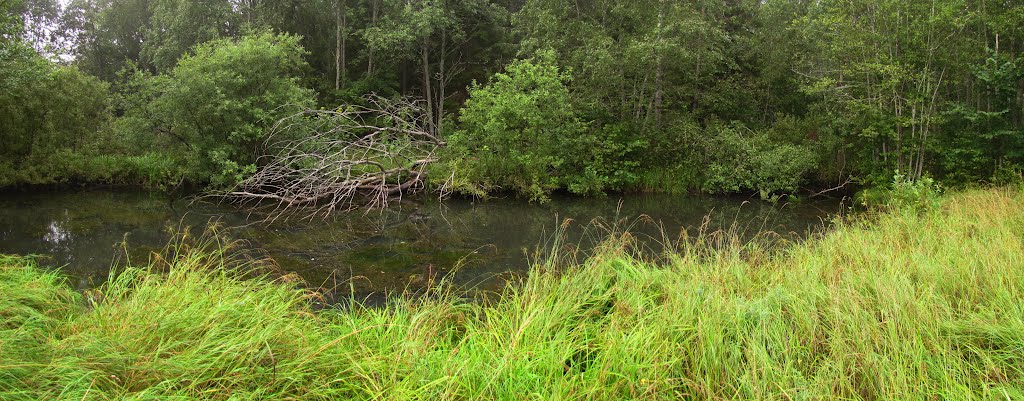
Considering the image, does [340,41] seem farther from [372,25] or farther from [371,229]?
[371,229]

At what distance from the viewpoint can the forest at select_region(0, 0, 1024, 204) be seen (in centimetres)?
1329

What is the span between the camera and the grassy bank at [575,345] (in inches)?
104

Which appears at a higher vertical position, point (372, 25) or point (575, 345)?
point (372, 25)

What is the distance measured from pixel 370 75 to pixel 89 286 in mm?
19479

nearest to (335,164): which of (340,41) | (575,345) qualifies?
(575,345)

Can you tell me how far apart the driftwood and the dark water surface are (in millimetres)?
837

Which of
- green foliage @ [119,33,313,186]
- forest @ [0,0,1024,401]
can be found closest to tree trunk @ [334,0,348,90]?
forest @ [0,0,1024,401]

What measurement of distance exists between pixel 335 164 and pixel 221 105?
410 cm

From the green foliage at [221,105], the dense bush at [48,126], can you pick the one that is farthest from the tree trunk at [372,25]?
the dense bush at [48,126]

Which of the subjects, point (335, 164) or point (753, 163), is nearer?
point (335, 164)

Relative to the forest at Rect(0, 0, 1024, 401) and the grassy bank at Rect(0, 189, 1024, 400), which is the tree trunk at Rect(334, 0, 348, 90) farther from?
the grassy bank at Rect(0, 189, 1024, 400)

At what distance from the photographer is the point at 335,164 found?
539 inches

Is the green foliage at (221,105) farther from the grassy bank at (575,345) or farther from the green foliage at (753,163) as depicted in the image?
the green foliage at (753,163)

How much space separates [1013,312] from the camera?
3260mm
